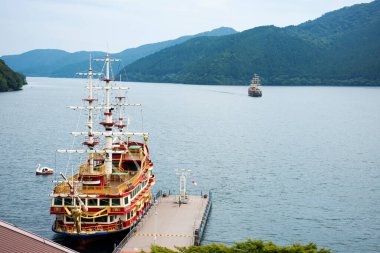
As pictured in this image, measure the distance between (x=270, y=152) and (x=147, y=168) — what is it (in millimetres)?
51329

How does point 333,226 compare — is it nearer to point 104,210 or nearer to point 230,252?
point 104,210

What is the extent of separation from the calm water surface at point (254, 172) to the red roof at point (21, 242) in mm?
30348

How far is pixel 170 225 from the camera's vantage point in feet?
164

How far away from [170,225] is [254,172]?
121 feet

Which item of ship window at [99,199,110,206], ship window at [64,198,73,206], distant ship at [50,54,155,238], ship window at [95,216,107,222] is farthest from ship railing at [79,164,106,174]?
ship window at [95,216,107,222]

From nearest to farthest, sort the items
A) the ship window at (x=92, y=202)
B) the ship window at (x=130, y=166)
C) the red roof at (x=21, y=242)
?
the red roof at (x=21, y=242) < the ship window at (x=92, y=202) < the ship window at (x=130, y=166)

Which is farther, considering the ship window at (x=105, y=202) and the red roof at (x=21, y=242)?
the ship window at (x=105, y=202)

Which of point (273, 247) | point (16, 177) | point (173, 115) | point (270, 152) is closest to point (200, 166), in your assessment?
point (270, 152)

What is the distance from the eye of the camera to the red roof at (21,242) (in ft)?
60.1

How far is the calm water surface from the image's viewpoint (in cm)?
5600

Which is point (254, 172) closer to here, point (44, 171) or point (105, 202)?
point (44, 171)

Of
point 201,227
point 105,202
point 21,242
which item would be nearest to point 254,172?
point 201,227

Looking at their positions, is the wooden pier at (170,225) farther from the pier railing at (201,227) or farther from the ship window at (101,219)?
the ship window at (101,219)

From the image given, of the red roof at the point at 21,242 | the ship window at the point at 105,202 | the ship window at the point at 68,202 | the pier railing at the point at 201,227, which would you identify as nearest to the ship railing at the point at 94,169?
the ship window at the point at 105,202
